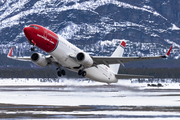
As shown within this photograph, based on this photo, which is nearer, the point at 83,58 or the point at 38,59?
the point at 83,58

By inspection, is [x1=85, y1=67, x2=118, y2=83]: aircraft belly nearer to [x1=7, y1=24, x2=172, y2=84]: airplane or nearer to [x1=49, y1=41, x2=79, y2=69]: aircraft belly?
[x1=7, y1=24, x2=172, y2=84]: airplane

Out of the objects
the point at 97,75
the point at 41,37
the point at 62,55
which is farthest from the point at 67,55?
the point at 97,75

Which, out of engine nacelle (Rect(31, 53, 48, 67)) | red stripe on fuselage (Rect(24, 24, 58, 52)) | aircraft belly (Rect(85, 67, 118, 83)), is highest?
red stripe on fuselage (Rect(24, 24, 58, 52))

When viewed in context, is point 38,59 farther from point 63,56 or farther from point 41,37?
point 41,37

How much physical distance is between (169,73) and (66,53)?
3531 inches

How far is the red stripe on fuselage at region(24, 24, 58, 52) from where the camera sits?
133ft

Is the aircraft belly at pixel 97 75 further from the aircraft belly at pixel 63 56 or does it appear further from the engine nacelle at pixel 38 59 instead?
the engine nacelle at pixel 38 59

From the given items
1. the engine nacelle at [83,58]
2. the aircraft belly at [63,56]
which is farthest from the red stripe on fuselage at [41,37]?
the engine nacelle at [83,58]

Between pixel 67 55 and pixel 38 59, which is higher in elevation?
pixel 67 55

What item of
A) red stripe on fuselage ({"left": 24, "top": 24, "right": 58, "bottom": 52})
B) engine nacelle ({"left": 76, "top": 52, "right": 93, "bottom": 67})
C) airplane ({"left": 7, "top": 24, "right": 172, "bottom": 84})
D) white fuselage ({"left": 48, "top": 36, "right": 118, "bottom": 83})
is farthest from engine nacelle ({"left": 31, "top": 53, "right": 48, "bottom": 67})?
engine nacelle ({"left": 76, "top": 52, "right": 93, "bottom": 67})

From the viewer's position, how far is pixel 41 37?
135 feet

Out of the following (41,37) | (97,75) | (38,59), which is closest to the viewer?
(41,37)

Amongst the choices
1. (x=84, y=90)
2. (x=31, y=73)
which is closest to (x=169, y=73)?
(x=31, y=73)

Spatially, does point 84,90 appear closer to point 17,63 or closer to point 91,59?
point 91,59
